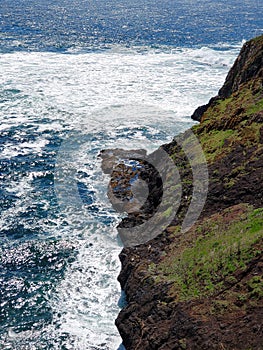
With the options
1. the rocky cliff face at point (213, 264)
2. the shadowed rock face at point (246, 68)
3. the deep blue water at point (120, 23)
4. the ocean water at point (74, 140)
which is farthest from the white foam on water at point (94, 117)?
the deep blue water at point (120, 23)

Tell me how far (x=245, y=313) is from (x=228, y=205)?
244 inches

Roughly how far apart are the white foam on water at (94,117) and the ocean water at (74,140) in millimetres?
85

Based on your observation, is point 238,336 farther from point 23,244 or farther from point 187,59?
point 187,59

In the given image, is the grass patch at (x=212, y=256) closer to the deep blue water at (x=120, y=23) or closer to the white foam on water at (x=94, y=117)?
the white foam on water at (x=94, y=117)

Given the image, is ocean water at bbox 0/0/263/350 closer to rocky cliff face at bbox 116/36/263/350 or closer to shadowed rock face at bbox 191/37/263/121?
rocky cliff face at bbox 116/36/263/350

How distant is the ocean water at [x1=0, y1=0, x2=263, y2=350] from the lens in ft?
61.8

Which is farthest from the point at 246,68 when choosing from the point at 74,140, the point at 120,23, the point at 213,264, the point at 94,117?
the point at 120,23

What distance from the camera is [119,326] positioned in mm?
16047

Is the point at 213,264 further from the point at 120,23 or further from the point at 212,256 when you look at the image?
the point at 120,23

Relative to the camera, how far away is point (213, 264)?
14555 millimetres

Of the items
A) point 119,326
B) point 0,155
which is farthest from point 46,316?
point 0,155

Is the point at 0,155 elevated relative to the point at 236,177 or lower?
lower

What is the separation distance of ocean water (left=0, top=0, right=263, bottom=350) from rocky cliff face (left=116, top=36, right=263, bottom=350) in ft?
8.89

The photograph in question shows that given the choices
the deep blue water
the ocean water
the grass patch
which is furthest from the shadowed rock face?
the deep blue water
